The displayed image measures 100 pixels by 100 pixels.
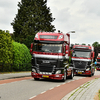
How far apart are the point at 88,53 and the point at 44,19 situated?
35749 millimetres

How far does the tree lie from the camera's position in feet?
198

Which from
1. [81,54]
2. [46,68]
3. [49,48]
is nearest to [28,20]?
[81,54]

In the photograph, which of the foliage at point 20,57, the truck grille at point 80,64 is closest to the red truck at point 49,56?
the truck grille at point 80,64

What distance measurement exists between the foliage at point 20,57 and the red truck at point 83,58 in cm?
804

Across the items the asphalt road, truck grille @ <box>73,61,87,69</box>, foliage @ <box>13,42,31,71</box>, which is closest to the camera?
the asphalt road

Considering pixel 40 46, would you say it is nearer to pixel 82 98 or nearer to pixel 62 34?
pixel 62 34

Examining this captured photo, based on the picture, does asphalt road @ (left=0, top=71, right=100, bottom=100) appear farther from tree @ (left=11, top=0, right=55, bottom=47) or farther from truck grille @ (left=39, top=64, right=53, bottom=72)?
tree @ (left=11, top=0, right=55, bottom=47)

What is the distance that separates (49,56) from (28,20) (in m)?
43.3

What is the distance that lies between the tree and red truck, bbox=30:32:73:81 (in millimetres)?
40147

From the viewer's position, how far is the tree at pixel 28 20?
60.4m

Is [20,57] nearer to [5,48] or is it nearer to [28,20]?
[5,48]

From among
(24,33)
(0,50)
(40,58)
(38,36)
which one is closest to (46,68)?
(40,58)

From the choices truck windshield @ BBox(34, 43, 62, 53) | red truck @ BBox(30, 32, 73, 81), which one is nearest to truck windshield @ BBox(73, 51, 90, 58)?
red truck @ BBox(30, 32, 73, 81)

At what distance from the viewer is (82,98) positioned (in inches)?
413
